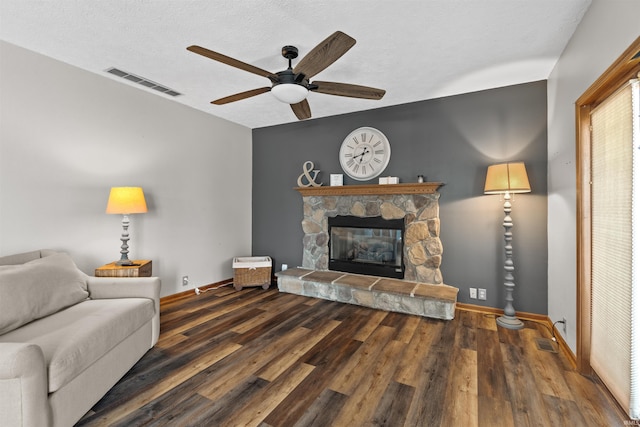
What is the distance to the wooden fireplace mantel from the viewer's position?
3.54 m

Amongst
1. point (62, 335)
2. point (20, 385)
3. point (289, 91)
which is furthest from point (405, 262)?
point (20, 385)

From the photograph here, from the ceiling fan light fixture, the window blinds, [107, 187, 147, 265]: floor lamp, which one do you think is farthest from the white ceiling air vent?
the window blinds

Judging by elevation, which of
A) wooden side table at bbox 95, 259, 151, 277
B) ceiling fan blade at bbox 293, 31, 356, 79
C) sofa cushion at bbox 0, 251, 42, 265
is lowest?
wooden side table at bbox 95, 259, 151, 277

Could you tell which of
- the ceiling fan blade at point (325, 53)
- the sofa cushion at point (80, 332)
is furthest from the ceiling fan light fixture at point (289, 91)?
the sofa cushion at point (80, 332)

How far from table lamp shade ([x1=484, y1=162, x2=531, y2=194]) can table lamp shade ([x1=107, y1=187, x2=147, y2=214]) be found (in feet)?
11.9

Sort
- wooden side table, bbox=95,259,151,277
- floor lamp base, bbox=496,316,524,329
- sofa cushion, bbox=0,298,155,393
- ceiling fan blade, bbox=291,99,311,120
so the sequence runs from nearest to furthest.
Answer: sofa cushion, bbox=0,298,155,393 → ceiling fan blade, bbox=291,99,311,120 → wooden side table, bbox=95,259,151,277 → floor lamp base, bbox=496,316,524,329

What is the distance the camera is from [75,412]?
5.02 ft

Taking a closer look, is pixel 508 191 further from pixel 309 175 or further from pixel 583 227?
pixel 309 175

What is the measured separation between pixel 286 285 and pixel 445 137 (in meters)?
2.90

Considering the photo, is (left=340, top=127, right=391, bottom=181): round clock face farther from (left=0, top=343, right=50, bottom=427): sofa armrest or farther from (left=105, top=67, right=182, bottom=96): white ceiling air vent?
(left=0, top=343, right=50, bottom=427): sofa armrest

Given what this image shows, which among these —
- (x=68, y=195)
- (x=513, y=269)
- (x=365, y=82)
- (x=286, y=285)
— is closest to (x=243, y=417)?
(x=286, y=285)

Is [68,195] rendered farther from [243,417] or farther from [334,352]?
[334,352]

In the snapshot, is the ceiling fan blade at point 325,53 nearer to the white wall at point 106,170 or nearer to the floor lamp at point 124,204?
the floor lamp at point 124,204

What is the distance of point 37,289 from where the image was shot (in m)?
1.91
